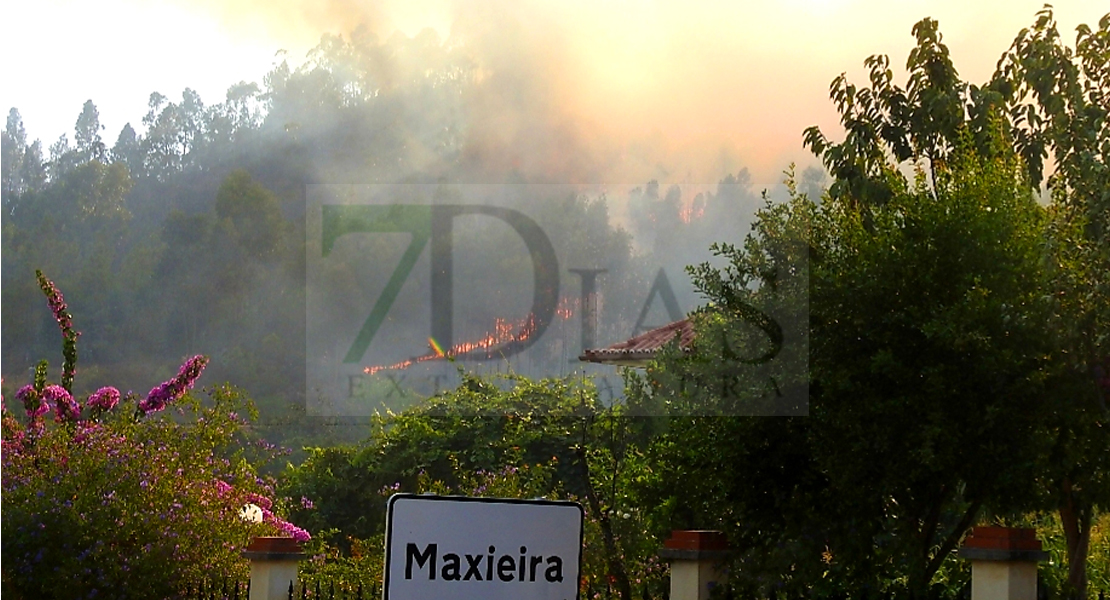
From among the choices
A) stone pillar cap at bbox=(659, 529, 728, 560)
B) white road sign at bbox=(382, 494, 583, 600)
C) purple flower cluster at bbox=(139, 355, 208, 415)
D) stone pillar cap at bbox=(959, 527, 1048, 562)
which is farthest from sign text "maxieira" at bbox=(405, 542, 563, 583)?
purple flower cluster at bbox=(139, 355, 208, 415)

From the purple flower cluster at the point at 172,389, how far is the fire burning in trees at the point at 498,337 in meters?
27.0

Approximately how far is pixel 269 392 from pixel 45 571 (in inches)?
1647

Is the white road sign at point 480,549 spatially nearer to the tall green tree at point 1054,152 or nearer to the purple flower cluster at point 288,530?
the tall green tree at point 1054,152

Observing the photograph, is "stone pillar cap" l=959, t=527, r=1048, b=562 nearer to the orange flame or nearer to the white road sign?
the white road sign

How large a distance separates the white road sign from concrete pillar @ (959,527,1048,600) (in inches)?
125

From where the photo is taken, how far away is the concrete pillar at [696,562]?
6129 millimetres

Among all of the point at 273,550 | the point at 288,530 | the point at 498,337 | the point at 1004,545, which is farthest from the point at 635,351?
the point at 498,337

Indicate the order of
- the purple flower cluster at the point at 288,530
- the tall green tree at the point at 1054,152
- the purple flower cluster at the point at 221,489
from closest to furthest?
the tall green tree at the point at 1054,152, the purple flower cluster at the point at 221,489, the purple flower cluster at the point at 288,530

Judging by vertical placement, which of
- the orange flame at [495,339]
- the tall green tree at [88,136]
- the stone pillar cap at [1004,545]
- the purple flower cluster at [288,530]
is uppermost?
the tall green tree at [88,136]

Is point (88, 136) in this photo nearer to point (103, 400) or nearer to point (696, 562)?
point (103, 400)

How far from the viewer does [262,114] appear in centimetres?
7175

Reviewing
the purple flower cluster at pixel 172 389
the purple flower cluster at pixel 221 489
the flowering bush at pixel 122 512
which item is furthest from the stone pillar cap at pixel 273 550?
the purple flower cluster at pixel 172 389

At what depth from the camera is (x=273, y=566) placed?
775 cm

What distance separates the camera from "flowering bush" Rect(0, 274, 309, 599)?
8656 mm
